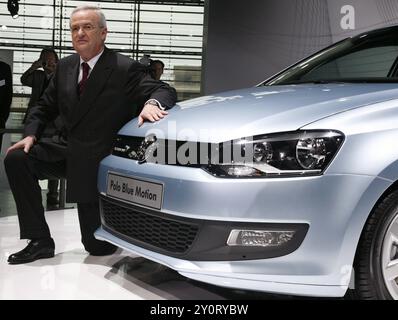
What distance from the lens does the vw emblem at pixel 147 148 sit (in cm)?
208

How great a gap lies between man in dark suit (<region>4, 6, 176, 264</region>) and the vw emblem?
45cm

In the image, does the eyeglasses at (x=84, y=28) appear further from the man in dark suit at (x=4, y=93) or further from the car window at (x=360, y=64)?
the man in dark suit at (x=4, y=93)

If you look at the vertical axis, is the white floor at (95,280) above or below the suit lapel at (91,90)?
below

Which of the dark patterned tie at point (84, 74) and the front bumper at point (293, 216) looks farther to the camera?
the dark patterned tie at point (84, 74)

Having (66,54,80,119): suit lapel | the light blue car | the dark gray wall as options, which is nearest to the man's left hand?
the light blue car

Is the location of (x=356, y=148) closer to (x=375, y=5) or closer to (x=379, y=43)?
(x=379, y=43)

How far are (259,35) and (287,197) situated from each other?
143 inches

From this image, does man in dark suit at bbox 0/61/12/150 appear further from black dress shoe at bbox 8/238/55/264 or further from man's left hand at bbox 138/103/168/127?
man's left hand at bbox 138/103/168/127

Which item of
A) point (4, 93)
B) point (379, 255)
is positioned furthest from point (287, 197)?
point (4, 93)

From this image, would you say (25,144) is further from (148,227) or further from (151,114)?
(148,227)

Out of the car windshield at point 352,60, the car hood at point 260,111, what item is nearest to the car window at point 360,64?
the car windshield at point 352,60

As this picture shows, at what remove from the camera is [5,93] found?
4.64 m

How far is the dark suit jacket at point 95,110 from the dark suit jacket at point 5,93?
2077 mm

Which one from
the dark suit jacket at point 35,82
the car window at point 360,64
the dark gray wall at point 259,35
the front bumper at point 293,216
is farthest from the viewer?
the dark gray wall at point 259,35
